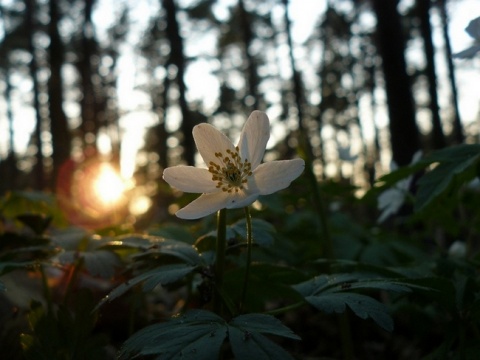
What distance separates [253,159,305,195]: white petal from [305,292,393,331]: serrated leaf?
28 cm

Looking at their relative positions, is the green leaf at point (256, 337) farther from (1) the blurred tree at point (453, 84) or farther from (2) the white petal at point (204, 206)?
(1) the blurred tree at point (453, 84)

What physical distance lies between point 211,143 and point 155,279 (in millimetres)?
402

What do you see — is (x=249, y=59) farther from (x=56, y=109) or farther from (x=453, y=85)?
(x=56, y=109)

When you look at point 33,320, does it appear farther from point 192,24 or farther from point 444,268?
point 192,24

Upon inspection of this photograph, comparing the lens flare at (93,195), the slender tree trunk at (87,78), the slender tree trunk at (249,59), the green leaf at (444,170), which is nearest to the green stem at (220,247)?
the green leaf at (444,170)

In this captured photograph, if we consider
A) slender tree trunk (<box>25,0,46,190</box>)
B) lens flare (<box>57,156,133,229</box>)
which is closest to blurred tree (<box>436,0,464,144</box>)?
lens flare (<box>57,156,133,229</box>)

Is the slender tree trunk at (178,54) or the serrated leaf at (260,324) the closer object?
the serrated leaf at (260,324)

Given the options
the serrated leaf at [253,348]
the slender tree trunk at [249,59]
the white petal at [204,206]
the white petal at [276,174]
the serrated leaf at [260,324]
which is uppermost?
the slender tree trunk at [249,59]

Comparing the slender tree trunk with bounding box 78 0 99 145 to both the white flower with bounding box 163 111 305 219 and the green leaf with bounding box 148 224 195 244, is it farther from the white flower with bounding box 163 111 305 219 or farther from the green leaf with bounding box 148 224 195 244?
the white flower with bounding box 163 111 305 219

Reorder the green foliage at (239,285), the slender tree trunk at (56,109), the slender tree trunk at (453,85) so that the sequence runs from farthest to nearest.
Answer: the slender tree trunk at (453,85) → the slender tree trunk at (56,109) → the green foliage at (239,285)

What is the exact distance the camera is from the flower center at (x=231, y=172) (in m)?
1.38

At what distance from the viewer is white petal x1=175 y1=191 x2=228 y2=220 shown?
4.23 feet

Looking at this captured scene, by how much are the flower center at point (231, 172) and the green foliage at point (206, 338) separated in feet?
1.15

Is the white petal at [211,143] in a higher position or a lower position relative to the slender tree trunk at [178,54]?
lower
